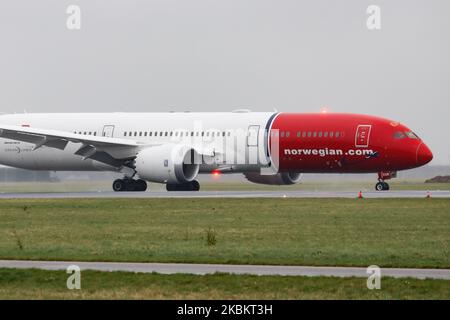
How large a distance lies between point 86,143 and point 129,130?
3.42 meters

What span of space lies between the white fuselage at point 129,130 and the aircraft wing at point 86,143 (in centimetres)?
100

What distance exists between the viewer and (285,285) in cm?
1886

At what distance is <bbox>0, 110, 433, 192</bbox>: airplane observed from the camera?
51.9 meters

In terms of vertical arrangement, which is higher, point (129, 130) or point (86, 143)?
point (129, 130)

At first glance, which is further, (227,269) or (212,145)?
(212,145)

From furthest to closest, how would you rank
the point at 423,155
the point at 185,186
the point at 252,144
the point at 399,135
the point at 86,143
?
the point at 185,186
the point at 86,143
the point at 252,144
the point at 399,135
the point at 423,155

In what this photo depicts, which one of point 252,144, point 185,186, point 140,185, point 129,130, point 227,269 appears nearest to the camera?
point 227,269

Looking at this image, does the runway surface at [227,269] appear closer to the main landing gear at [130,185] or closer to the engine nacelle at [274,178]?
the main landing gear at [130,185]

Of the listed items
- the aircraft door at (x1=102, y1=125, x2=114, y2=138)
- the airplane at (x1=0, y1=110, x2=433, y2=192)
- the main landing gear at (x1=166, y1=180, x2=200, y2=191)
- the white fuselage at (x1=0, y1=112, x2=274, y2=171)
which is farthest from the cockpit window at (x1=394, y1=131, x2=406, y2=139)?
the aircraft door at (x1=102, y1=125, x2=114, y2=138)

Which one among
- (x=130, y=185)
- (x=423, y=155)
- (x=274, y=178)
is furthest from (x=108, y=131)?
(x=423, y=155)

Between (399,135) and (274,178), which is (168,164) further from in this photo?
(399,135)

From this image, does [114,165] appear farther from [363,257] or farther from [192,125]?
[363,257]

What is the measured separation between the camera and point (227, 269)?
21391 mm
